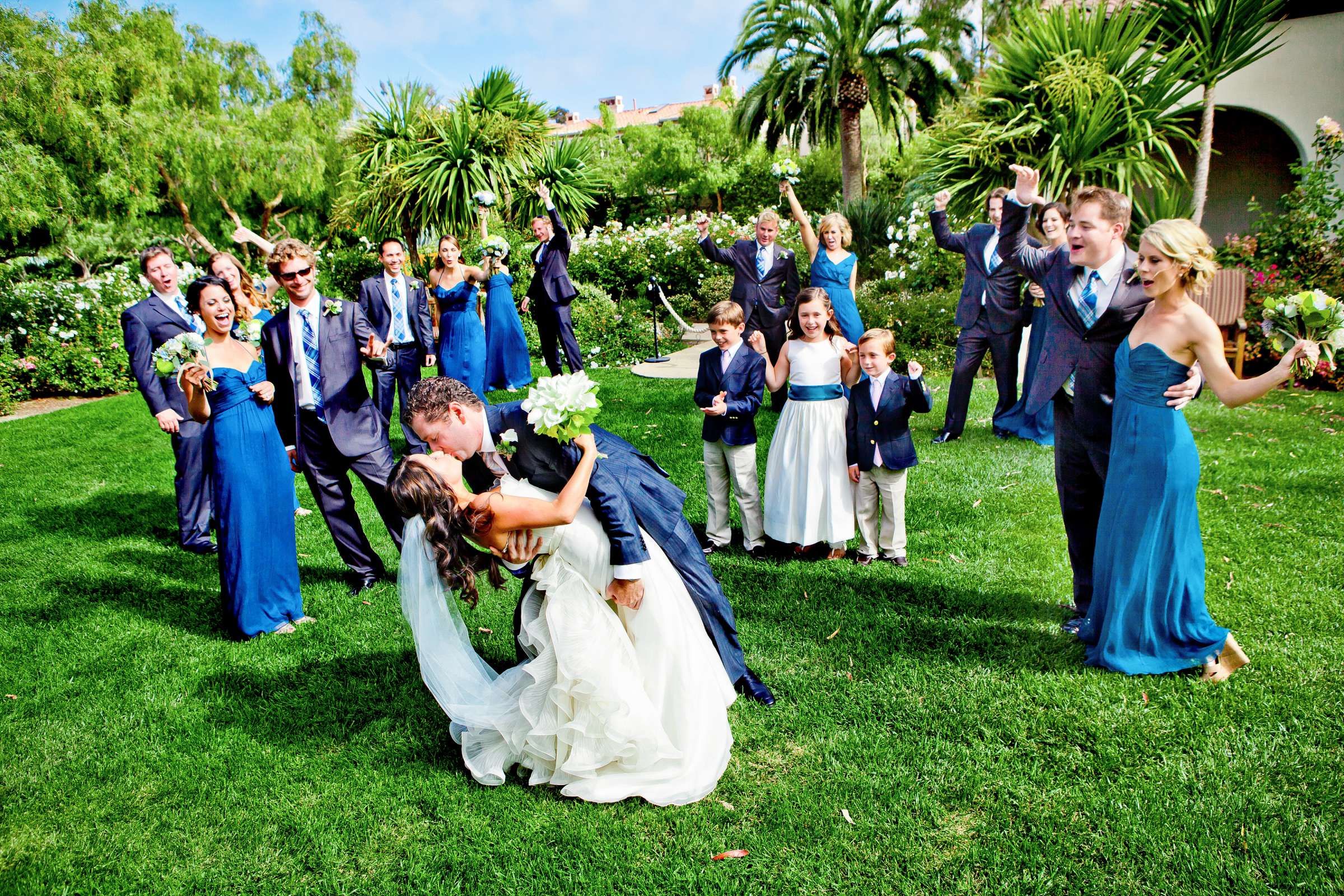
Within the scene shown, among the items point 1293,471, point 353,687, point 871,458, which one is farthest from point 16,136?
point 1293,471

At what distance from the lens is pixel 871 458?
5.43 metres

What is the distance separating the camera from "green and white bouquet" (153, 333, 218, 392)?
4.59 m

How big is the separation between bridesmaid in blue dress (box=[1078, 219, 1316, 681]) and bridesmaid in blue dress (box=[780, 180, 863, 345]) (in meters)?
4.50

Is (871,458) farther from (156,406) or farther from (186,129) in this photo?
(186,129)

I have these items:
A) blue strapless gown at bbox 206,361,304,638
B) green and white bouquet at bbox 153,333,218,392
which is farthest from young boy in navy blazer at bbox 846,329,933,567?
green and white bouquet at bbox 153,333,218,392

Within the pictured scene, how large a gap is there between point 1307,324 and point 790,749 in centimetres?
302

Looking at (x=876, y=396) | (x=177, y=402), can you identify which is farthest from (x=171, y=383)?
(x=876, y=396)

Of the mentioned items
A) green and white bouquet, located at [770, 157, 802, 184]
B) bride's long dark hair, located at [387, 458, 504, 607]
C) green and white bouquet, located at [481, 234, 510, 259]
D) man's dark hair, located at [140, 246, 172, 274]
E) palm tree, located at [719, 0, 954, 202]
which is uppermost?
palm tree, located at [719, 0, 954, 202]

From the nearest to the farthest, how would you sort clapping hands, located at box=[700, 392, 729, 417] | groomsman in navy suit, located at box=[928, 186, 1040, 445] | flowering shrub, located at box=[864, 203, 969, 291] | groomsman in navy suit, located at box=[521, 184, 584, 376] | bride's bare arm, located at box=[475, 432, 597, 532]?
bride's bare arm, located at box=[475, 432, 597, 532]
clapping hands, located at box=[700, 392, 729, 417]
groomsman in navy suit, located at box=[928, 186, 1040, 445]
groomsman in navy suit, located at box=[521, 184, 584, 376]
flowering shrub, located at box=[864, 203, 969, 291]

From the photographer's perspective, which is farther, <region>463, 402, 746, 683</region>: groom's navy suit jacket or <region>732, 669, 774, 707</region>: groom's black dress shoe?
<region>732, 669, 774, 707</region>: groom's black dress shoe

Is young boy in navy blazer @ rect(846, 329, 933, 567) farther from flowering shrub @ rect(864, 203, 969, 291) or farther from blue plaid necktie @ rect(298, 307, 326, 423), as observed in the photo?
flowering shrub @ rect(864, 203, 969, 291)

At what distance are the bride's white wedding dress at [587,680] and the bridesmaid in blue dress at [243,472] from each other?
6.47 feet

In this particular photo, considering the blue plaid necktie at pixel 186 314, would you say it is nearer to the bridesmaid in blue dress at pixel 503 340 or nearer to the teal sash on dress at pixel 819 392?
the bridesmaid in blue dress at pixel 503 340

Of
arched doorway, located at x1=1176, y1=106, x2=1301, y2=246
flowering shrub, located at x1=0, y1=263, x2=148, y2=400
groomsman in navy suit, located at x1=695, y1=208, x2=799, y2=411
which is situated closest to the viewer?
groomsman in navy suit, located at x1=695, y1=208, x2=799, y2=411
